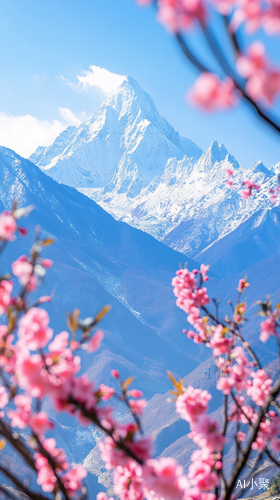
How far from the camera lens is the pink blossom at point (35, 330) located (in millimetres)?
838

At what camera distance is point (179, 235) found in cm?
11981

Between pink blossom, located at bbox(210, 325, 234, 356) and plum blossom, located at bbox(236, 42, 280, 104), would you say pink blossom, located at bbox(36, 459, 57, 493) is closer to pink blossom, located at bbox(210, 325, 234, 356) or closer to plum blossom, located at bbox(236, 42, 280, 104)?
pink blossom, located at bbox(210, 325, 234, 356)

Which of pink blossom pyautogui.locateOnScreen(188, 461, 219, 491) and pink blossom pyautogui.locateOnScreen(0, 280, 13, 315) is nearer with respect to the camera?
pink blossom pyautogui.locateOnScreen(0, 280, 13, 315)

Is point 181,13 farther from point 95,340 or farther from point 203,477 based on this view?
point 203,477

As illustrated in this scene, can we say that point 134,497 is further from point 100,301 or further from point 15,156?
point 15,156

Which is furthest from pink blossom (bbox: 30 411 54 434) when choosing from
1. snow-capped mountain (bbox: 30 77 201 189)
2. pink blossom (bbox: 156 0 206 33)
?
snow-capped mountain (bbox: 30 77 201 189)

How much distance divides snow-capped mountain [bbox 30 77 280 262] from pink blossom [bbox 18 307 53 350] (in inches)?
4439

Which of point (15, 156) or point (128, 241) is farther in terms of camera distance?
point (128, 241)

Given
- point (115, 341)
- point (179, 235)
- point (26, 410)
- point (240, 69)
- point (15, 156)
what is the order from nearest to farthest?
point (240, 69), point (26, 410), point (115, 341), point (15, 156), point (179, 235)

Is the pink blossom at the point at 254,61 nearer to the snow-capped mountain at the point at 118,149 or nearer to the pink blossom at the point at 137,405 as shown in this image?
the pink blossom at the point at 137,405

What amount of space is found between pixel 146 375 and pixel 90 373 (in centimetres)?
926

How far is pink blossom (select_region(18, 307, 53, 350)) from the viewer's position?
2.75 feet

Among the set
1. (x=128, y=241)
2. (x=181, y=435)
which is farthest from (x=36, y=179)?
(x=181, y=435)

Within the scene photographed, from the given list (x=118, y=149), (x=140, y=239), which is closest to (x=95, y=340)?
(x=140, y=239)
